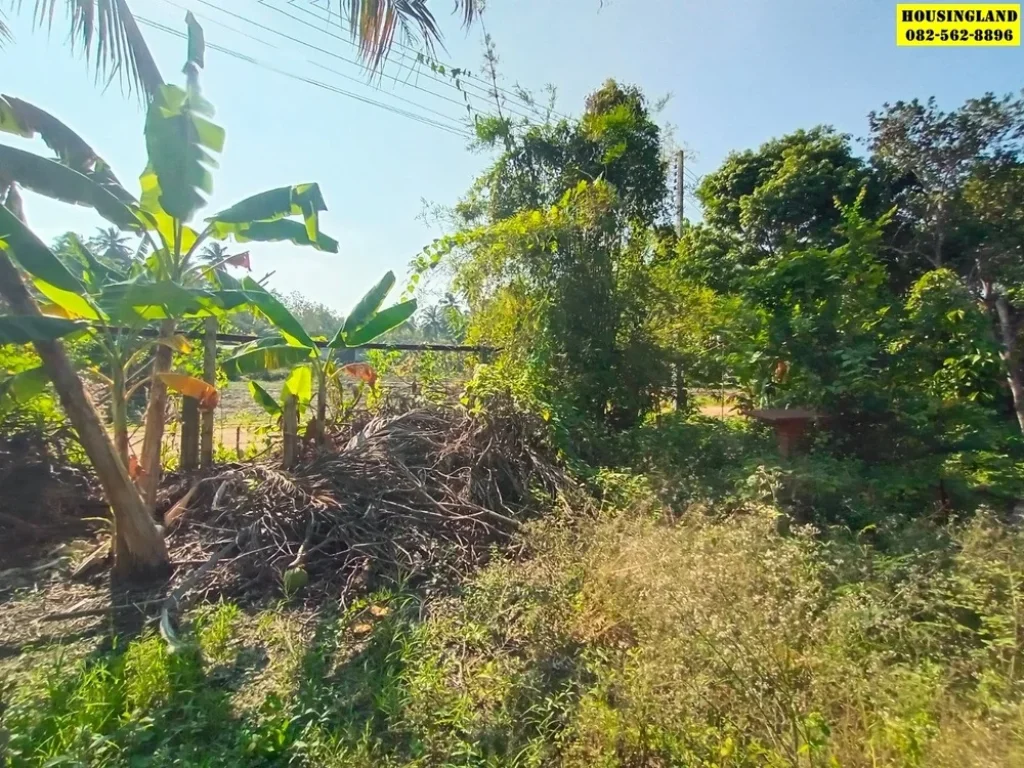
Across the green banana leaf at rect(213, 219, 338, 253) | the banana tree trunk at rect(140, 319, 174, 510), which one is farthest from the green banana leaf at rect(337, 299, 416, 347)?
the banana tree trunk at rect(140, 319, 174, 510)

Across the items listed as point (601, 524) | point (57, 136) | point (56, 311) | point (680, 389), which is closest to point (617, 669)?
point (601, 524)

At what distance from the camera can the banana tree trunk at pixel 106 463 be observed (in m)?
3.20

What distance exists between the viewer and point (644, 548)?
123 inches

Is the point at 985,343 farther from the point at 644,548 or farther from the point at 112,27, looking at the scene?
the point at 112,27

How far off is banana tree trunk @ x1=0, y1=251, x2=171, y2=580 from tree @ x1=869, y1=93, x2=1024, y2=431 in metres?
8.91

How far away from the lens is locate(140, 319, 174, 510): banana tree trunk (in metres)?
3.81

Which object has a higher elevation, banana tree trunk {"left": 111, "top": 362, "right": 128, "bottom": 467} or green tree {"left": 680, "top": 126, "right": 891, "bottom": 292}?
green tree {"left": 680, "top": 126, "right": 891, "bottom": 292}

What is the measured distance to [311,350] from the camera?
4938mm

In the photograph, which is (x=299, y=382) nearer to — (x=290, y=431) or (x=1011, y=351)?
(x=290, y=431)

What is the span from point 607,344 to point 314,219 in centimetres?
336

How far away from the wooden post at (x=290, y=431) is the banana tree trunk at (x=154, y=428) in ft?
3.65

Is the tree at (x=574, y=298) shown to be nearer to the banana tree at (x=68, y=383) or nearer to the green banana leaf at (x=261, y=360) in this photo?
the green banana leaf at (x=261, y=360)

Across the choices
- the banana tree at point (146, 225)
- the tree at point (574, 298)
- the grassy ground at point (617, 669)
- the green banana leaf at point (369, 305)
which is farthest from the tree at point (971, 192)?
the banana tree at point (146, 225)

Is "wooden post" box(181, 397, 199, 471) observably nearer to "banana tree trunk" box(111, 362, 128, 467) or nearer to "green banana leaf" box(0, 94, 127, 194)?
"banana tree trunk" box(111, 362, 128, 467)
